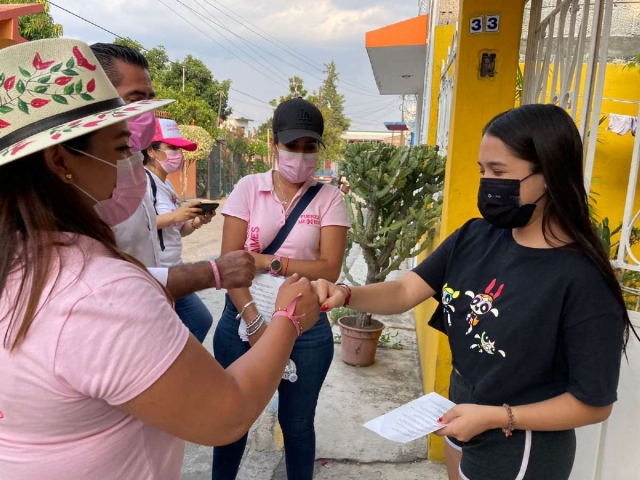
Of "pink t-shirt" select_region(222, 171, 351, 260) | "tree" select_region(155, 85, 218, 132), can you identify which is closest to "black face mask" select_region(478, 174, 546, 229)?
"pink t-shirt" select_region(222, 171, 351, 260)

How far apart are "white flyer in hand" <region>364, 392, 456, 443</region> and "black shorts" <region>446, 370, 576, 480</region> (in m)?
0.13

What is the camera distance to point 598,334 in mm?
1262

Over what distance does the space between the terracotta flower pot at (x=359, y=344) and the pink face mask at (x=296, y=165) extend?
2.35 meters

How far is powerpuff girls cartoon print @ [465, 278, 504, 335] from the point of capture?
1.45 meters

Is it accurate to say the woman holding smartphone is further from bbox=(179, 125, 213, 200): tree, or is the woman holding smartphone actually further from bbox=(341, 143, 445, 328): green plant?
bbox=(179, 125, 213, 200): tree

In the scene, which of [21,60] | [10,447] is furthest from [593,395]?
[21,60]

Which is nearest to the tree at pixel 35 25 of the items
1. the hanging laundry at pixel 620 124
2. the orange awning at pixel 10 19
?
the orange awning at pixel 10 19

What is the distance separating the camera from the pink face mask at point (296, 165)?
226cm

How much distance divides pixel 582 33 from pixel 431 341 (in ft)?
6.87

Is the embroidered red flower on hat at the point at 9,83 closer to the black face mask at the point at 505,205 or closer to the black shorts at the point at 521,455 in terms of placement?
the black face mask at the point at 505,205

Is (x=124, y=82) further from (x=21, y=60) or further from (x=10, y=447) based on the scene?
(x=10, y=447)

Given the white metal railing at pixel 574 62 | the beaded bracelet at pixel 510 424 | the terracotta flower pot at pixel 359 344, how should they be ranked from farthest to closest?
the terracotta flower pot at pixel 359 344
the white metal railing at pixel 574 62
the beaded bracelet at pixel 510 424

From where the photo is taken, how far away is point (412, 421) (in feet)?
4.91

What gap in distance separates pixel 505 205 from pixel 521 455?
0.73 metres
